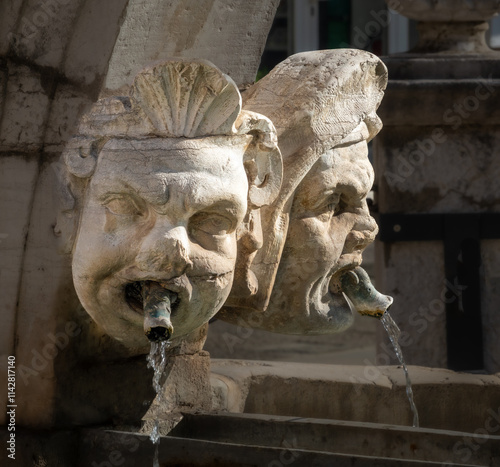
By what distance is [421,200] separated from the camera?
6258mm

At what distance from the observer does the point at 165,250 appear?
10.3 feet

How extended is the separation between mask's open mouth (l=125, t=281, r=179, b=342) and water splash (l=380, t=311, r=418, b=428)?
0.99 metres

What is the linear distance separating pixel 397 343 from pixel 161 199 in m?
1.30

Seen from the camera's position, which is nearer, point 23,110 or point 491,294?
point 23,110

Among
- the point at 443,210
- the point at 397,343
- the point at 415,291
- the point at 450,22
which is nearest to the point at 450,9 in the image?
the point at 450,22

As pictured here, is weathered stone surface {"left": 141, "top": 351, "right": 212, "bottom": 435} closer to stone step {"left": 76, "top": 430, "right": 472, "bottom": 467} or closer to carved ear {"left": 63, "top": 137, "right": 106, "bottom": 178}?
stone step {"left": 76, "top": 430, "right": 472, "bottom": 467}

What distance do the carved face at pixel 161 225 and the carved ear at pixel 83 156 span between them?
0.12ft

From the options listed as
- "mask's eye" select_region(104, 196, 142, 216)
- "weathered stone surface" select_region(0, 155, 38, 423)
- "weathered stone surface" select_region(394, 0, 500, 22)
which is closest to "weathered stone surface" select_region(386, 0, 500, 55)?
"weathered stone surface" select_region(394, 0, 500, 22)

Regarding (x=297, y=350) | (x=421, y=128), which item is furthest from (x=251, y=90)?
(x=297, y=350)

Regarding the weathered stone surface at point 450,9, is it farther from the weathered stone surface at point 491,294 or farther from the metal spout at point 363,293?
the metal spout at point 363,293

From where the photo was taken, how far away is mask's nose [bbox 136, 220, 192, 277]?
3.14 meters

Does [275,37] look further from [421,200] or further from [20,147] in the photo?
[20,147]

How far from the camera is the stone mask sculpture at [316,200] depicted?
3.63m

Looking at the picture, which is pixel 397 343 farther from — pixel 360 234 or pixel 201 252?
pixel 201 252
